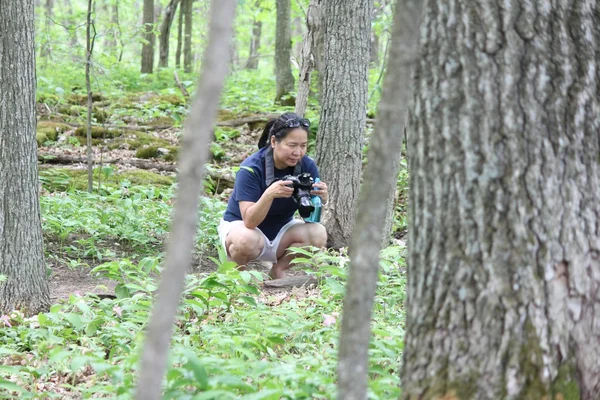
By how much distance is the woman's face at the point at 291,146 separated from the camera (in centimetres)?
500

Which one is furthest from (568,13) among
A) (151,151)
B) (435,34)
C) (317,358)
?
(151,151)

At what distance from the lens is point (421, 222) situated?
209 centimetres

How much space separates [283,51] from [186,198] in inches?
450

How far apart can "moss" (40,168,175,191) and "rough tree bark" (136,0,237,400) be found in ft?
23.2

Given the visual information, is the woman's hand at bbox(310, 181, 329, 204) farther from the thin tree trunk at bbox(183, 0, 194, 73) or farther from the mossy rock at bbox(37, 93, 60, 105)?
the thin tree trunk at bbox(183, 0, 194, 73)

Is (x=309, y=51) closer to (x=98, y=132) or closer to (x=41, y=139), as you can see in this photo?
(x=98, y=132)

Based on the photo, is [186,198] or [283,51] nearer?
[186,198]

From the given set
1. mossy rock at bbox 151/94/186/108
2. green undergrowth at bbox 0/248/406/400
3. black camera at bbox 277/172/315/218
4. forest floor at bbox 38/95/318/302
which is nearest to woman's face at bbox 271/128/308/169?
black camera at bbox 277/172/315/218

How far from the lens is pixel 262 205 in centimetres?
499

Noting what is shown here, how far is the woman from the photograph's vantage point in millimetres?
5023

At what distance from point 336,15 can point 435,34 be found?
4.27 metres

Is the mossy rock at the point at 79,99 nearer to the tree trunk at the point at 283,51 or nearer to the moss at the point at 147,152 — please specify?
the moss at the point at 147,152

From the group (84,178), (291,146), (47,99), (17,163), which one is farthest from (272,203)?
(47,99)

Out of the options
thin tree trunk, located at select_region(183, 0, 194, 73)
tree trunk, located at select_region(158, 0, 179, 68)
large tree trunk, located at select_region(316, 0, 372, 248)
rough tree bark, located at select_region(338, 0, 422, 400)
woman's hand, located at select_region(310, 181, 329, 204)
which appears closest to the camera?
rough tree bark, located at select_region(338, 0, 422, 400)
